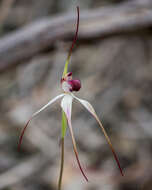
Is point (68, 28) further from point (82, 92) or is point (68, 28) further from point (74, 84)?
point (82, 92)

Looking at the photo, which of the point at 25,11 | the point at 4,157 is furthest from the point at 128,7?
the point at 25,11

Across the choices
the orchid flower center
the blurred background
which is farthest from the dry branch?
the orchid flower center

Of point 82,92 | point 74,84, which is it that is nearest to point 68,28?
point 74,84

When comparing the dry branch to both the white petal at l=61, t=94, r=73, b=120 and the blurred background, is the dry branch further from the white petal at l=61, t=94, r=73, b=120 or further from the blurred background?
the white petal at l=61, t=94, r=73, b=120

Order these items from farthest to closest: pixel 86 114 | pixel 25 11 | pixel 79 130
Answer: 1. pixel 25 11
2. pixel 86 114
3. pixel 79 130

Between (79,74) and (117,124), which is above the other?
(79,74)

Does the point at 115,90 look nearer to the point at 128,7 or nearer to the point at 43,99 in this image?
the point at 43,99

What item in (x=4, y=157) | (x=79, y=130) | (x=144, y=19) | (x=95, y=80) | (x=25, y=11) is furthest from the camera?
(x=25, y=11)

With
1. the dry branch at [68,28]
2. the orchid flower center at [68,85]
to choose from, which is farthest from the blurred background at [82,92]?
the orchid flower center at [68,85]
